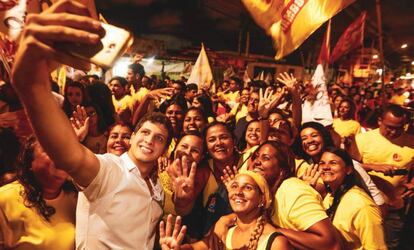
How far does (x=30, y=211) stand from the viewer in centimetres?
248

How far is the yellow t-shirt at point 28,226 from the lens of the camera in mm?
2414

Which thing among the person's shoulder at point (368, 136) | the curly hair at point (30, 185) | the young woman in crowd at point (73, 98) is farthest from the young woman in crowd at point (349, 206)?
the young woman in crowd at point (73, 98)

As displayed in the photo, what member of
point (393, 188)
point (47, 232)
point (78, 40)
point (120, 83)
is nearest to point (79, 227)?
point (47, 232)

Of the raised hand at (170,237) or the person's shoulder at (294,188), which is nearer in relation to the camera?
the raised hand at (170,237)

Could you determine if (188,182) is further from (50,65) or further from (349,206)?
(50,65)

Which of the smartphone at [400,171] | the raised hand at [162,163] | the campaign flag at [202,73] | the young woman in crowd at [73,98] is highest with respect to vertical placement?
A: the campaign flag at [202,73]

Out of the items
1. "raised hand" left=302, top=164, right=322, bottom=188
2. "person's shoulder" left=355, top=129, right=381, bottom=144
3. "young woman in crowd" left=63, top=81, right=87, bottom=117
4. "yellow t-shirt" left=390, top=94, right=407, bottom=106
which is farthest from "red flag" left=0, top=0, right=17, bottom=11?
"yellow t-shirt" left=390, top=94, right=407, bottom=106

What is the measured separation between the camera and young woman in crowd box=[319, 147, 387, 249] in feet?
10.00

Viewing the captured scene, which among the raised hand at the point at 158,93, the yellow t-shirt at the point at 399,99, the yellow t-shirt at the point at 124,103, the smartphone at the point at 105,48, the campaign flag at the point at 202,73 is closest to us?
the smartphone at the point at 105,48

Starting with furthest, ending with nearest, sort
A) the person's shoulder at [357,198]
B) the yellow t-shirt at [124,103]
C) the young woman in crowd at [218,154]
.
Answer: the yellow t-shirt at [124,103] → the young woman in crowd at [218,154] → the person's shoulder at [357,198]

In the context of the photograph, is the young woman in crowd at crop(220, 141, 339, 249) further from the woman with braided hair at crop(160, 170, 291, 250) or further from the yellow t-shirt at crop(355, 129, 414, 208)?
the yellow t-shirt at crop(355, 129, 414, 208)

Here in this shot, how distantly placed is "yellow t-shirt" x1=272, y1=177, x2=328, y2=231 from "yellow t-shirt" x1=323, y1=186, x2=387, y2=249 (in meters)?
0.40

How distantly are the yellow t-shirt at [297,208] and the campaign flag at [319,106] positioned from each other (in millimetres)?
3603

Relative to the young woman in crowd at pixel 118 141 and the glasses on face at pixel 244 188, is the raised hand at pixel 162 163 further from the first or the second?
the glasses on face at pixel 244 188
